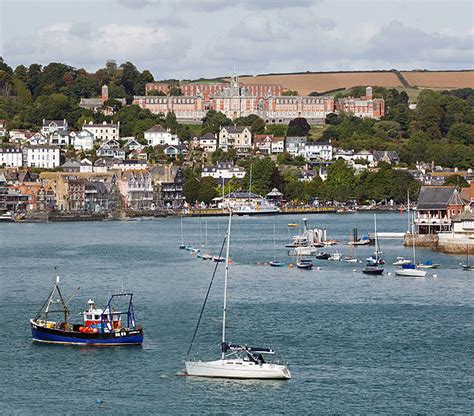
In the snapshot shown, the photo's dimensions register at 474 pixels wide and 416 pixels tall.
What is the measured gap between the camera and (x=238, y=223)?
98.2 m

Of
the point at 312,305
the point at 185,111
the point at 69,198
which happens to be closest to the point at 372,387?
the point at 312,305

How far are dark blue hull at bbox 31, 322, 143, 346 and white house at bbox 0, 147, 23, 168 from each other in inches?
3700

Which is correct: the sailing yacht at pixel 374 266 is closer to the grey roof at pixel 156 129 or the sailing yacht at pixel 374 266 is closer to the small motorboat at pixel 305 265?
the small motorboat at pixel 305 265

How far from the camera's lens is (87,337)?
35.0m

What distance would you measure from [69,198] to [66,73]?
5510 centimetres

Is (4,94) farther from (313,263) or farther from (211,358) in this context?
(211,358)

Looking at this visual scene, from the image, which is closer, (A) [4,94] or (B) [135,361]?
(B) [135,361]

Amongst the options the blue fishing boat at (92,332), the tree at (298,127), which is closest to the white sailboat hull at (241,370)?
the blue fishing boat at (92,332)

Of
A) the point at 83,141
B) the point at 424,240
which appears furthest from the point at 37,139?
the point at 424,240

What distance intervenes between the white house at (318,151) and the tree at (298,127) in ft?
21.3

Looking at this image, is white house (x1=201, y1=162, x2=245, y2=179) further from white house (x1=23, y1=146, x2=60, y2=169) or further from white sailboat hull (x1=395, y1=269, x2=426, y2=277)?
white sailboat hull (x1=395, y1=269, x2=426, y2=277)

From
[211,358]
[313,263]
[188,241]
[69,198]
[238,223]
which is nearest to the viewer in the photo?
[211,358]

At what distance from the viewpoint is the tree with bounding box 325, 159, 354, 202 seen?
121 metres

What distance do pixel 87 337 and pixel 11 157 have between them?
312 feet
